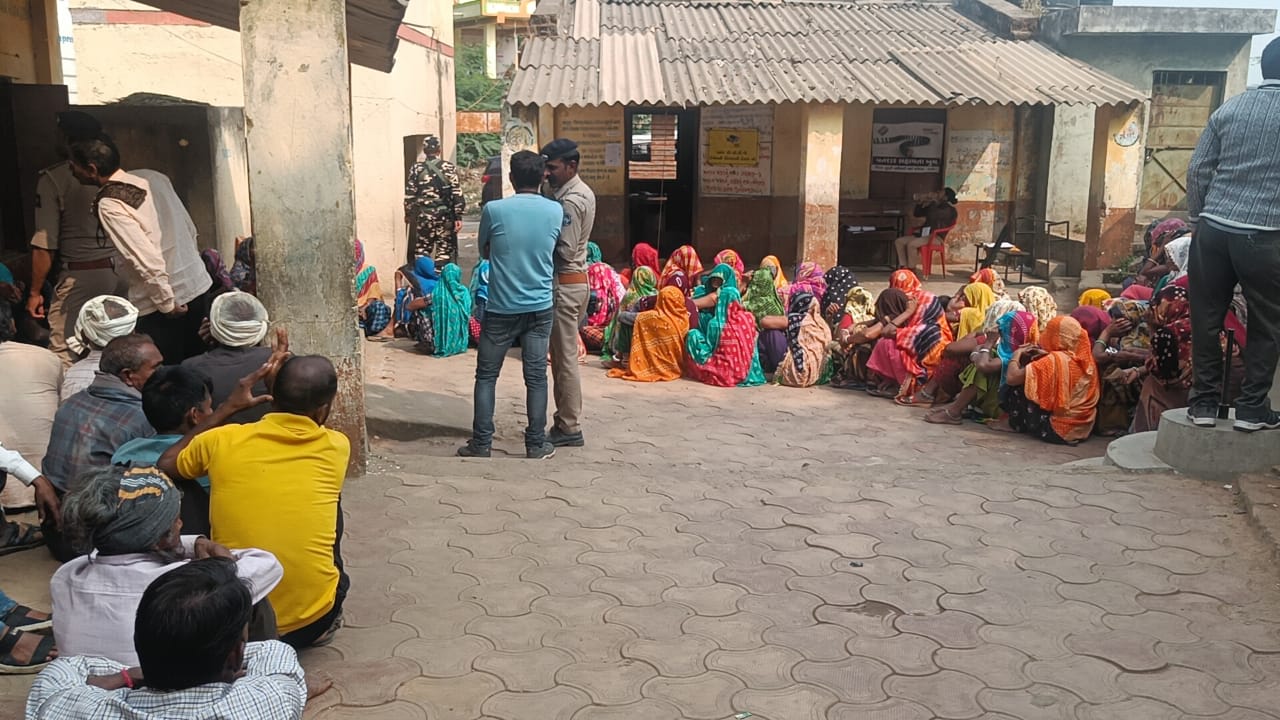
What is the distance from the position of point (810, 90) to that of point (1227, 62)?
667 centimetres

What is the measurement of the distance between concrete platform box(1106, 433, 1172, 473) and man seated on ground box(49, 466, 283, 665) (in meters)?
4.08

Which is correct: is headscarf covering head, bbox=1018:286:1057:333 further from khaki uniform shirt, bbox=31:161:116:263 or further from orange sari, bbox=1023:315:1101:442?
khaki uniform shirt, bbox=31:161:116:263

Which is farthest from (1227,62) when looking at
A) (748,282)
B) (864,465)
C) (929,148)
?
(864,465)

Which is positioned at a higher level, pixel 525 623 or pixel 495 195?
pixel 495 195

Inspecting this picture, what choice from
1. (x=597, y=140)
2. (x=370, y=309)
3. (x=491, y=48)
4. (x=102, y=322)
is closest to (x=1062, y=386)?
(x=102, y=322)

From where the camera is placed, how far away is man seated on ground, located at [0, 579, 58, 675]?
3.25m

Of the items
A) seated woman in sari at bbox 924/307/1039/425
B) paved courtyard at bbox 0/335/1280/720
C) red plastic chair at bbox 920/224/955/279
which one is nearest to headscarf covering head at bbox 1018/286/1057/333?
seated woman in sari at bbox 924/307/1039/425

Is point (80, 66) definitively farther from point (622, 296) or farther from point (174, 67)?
point (622, 296)

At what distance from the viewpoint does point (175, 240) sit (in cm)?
525

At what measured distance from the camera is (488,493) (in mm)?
4965

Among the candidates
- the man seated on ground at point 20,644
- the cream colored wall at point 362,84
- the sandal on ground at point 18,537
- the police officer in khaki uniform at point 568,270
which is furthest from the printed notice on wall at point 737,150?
the man seated on ground at point 20,644

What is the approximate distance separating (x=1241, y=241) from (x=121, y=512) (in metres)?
4.45

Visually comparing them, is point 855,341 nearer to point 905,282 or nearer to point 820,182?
point 905,282

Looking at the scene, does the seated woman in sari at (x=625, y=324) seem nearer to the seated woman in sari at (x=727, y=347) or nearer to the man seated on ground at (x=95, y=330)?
the seated woman in sari at (x=727, y=347)
